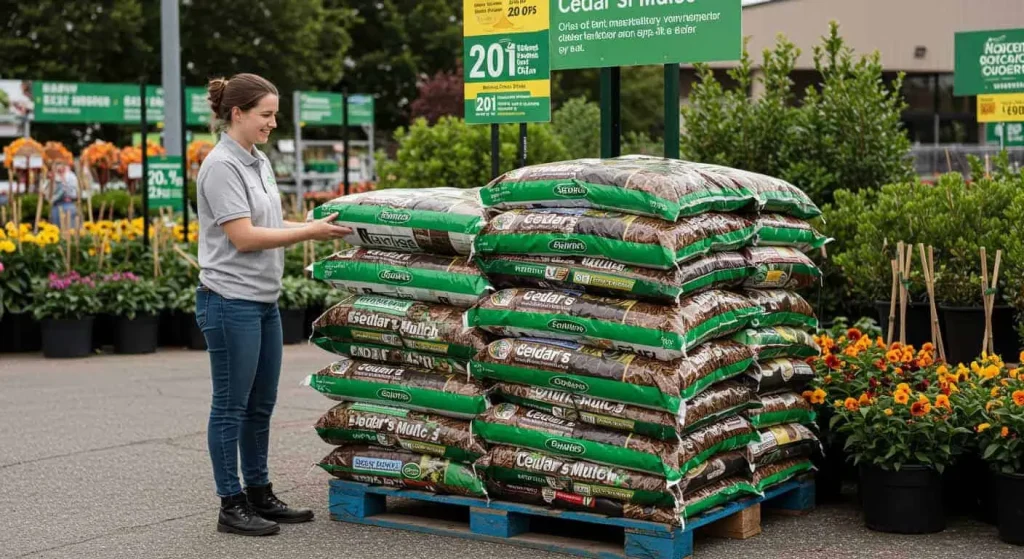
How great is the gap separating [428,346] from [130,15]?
1387 inches

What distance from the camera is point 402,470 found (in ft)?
19.3

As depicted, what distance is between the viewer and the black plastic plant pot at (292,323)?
42.5ft

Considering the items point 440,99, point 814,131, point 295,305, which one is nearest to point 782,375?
point 814,131

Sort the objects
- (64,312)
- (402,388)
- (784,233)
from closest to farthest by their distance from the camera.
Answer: (402,388) < (784,233) < (64,312)

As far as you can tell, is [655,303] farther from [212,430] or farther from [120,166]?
[120,166]

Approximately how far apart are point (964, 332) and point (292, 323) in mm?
7307

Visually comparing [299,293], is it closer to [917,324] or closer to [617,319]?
[917,324]

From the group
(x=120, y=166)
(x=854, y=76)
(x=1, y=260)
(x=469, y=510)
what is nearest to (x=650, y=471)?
(x=469, y=510)

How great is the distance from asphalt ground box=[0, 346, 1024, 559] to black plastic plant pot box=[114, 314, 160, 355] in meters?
2.06

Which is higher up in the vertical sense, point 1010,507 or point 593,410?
point 593,410

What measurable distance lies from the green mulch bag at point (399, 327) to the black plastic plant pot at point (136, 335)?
6.53 meters

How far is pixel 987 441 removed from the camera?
5.57 meters

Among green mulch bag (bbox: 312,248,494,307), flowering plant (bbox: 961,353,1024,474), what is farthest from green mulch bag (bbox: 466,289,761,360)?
flowering plant (bbox: 961,353,1024,474)

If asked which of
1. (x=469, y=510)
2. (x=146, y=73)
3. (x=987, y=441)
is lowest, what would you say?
(x=469, y=510)
